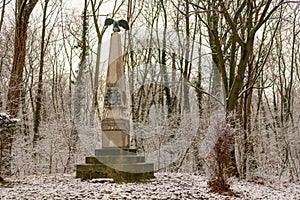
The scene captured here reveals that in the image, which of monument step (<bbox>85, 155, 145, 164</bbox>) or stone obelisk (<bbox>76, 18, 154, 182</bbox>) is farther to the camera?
monument step (<bbox>85, 155, 145, 164</bbox>)

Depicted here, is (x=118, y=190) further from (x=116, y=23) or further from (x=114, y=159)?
(x=116, y=23)

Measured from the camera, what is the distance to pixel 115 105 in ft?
32.9

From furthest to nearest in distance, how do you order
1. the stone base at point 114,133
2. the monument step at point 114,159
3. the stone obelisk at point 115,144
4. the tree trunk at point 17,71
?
the stone base at point 114,133
the tree trunk at point 17,71
the monument step at point 114,159
the stone obelisk at point 115,144

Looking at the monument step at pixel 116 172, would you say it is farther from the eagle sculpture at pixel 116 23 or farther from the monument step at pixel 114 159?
the eagle sculpture at pixel 116 23

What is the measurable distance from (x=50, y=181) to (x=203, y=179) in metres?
4.50

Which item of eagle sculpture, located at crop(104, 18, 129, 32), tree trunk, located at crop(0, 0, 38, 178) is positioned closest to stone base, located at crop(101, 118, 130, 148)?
tree trunk, located at crop(0, 0, 38, 178)

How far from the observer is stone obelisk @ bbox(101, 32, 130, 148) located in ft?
32.4

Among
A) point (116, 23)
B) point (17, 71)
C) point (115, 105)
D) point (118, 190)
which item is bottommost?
point (118, 190)

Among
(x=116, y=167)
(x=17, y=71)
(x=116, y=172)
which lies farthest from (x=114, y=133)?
(x=17, y=71)

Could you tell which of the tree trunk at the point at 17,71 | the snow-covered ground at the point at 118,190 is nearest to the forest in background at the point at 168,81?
the tree trunk at the point at 17,71

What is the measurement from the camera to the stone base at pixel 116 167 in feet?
29.2

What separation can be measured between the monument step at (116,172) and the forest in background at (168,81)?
2.76 meters

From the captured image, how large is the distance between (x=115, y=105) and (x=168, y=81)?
5724mm

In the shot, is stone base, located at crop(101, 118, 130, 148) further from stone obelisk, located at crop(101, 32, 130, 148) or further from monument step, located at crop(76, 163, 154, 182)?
monument step, located at crop(76, 163, 154, 182)
